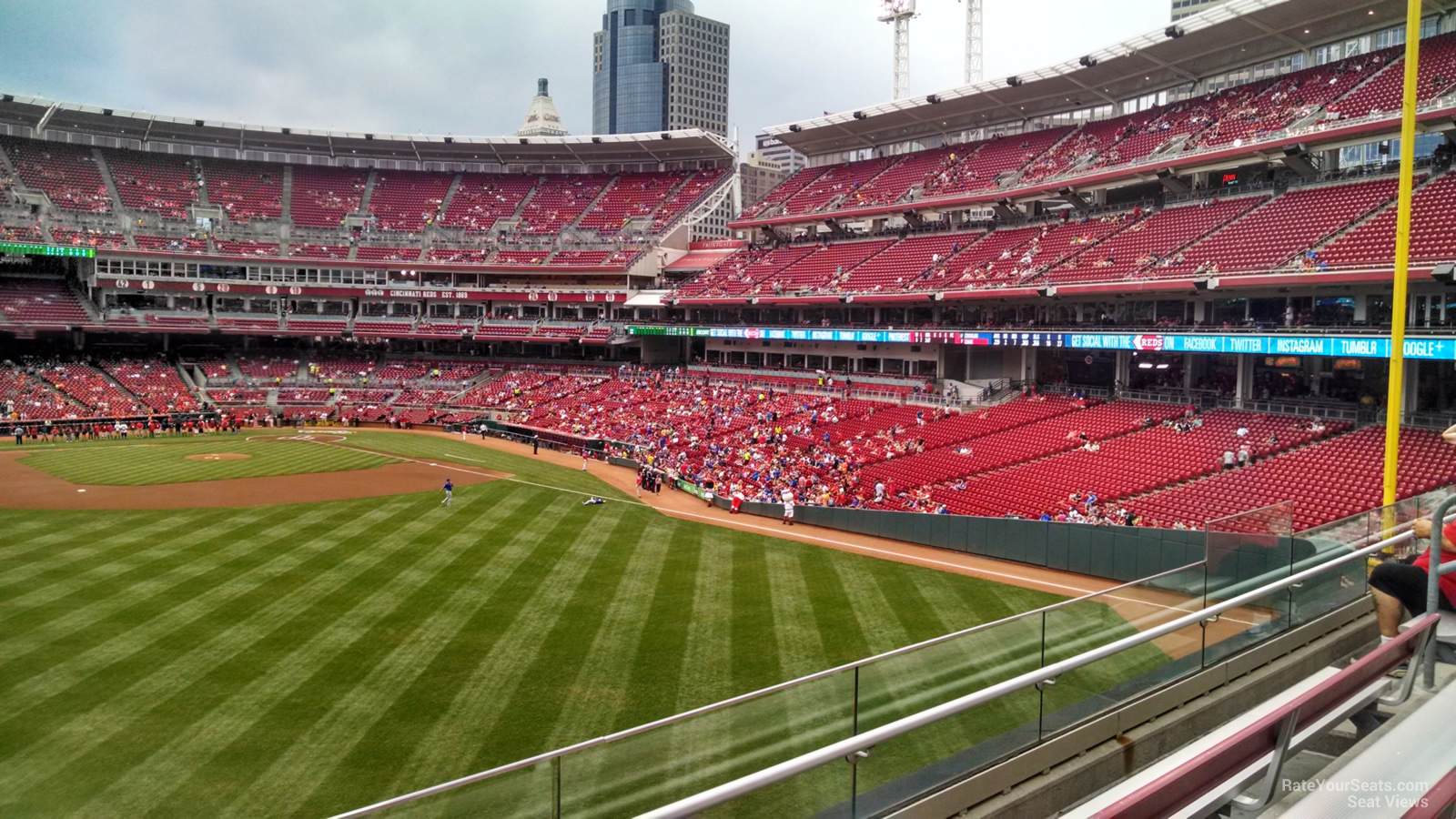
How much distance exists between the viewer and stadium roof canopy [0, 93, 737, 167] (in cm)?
6450

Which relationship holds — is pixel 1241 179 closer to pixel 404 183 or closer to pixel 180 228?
pixel 404 183

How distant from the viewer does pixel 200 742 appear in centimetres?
1208

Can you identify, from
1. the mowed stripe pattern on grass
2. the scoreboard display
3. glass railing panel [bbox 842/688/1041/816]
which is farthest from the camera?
the scoreboard display

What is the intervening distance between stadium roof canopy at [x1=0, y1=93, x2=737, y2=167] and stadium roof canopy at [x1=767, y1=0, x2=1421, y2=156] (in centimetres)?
1307

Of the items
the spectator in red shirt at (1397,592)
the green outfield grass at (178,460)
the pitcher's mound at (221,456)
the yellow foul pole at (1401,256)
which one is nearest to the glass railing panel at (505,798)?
the spectator in red shirt at (1397,592)

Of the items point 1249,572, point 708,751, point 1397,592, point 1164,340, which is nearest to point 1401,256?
point 1249,572

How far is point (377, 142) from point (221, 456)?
39.3m

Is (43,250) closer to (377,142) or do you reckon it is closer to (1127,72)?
(377,142)

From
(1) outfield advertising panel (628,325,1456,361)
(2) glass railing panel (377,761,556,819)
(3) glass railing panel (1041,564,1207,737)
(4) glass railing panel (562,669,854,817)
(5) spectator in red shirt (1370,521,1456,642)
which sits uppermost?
(1) outfield advertising panel (628,325,1456,361)

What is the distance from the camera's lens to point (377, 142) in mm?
70750

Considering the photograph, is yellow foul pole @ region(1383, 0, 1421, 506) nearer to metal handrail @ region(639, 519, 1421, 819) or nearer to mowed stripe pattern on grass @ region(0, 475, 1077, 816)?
mowed stripe pattern on grass @ region(0, 475, 1077, 816)

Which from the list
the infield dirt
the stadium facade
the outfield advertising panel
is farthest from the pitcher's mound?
the outfield advertising panel

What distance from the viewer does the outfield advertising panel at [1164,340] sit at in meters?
24.5

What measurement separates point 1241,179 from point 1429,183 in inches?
355
